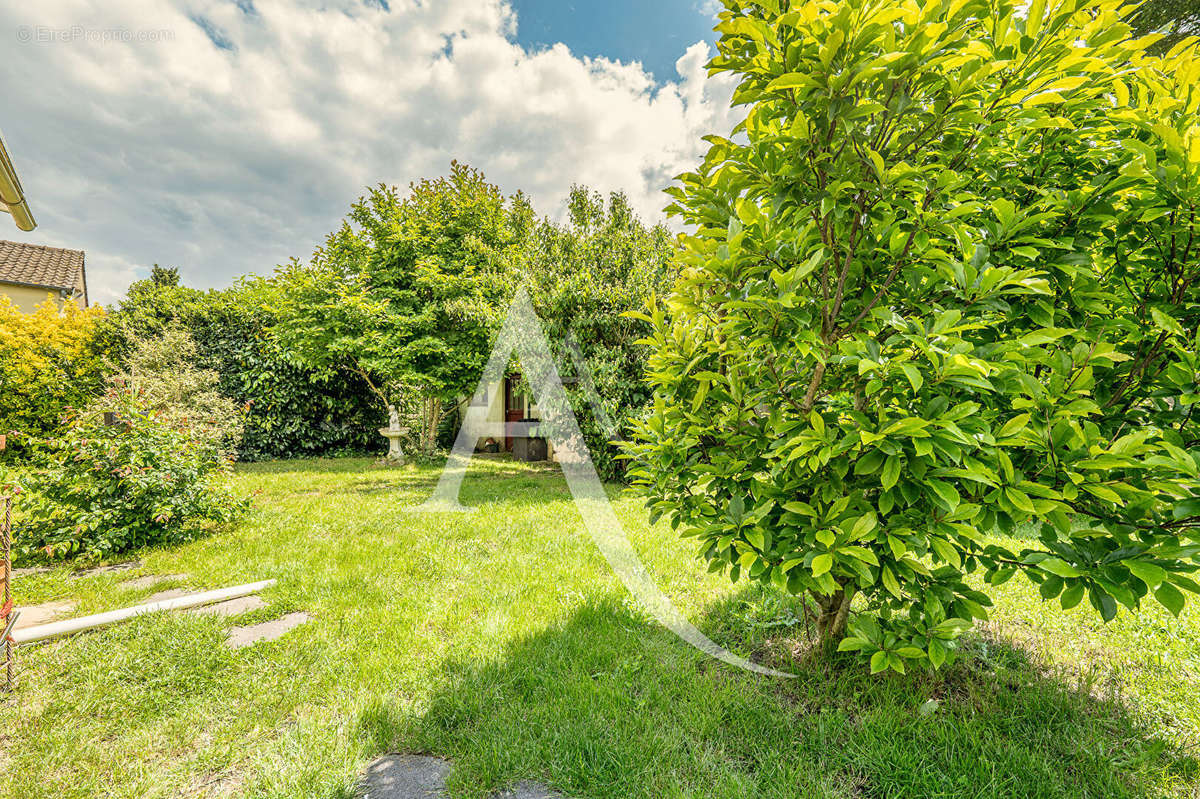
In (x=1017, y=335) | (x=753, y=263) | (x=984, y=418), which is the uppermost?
(x=753, y=263)

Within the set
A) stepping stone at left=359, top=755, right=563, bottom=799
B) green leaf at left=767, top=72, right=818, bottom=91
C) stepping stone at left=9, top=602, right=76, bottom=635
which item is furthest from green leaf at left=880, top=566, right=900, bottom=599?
stepping stone at left=9, top=602, right=76, bottom=635

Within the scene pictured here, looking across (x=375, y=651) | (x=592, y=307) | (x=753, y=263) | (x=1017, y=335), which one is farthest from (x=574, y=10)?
(x=375, y=651)

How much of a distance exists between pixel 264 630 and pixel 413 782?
168cm

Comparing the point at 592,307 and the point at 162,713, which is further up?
the point at 592,307

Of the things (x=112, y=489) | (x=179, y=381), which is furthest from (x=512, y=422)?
(x=112, y=489)

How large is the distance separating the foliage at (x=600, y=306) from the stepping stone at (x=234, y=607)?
424cm

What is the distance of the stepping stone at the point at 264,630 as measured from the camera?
2482 millimetres

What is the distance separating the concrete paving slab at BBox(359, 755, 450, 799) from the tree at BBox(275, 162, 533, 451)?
247 inches

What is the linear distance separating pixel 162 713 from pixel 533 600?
69.8 inches

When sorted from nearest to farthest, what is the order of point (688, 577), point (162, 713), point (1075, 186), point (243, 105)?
point (1075, 186) < point (162, 713) < point (688, 577) < point (243, 105)

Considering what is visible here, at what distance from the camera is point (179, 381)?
25.0ft

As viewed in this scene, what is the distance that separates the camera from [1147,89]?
1.37 meters

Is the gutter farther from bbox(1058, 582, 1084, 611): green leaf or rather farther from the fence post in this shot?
bbox(1058, 582, 1084, 611): green leaf

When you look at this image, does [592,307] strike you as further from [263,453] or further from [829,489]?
[263,453]
